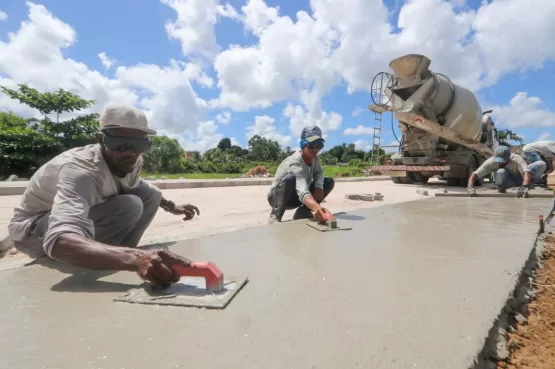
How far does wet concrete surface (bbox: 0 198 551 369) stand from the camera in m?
0.89

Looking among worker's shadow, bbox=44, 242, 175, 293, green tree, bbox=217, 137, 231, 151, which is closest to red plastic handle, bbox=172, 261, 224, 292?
worker's shadow, bbox=44, 242, 175, 293

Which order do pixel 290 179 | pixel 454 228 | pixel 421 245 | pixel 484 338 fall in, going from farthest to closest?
pixel 290 179 → pixel 454 228 → pixel 421 245 → pixel 484 338

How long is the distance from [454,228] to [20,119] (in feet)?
61.1

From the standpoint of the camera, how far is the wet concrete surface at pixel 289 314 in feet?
2.93

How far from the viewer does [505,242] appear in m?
2.22

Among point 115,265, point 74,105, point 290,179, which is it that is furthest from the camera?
point 74,105

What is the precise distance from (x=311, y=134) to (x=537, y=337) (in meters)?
2.36

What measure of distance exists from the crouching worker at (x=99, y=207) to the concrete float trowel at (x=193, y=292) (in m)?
0.04

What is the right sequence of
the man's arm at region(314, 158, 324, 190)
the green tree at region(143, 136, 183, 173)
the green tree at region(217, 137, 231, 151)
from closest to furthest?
the man's arm at region(314, 158, 324, 190)
the green tree at region(143, 136, 183, 173)
the green tree at region(217, 137, 231, 151)

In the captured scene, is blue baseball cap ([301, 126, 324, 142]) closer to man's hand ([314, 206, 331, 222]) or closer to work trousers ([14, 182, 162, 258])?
man's hand ([314, 206, 331, 222])

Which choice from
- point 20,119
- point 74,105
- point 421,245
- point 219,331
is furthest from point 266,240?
point 20,119

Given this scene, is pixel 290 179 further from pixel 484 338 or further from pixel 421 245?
pixel 484 338

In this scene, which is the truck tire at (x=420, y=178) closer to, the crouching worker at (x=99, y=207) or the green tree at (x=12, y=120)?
the crouching worker at (x=99, y=207)

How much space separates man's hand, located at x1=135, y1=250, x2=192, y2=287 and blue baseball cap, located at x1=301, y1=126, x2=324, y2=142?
2.16 m
